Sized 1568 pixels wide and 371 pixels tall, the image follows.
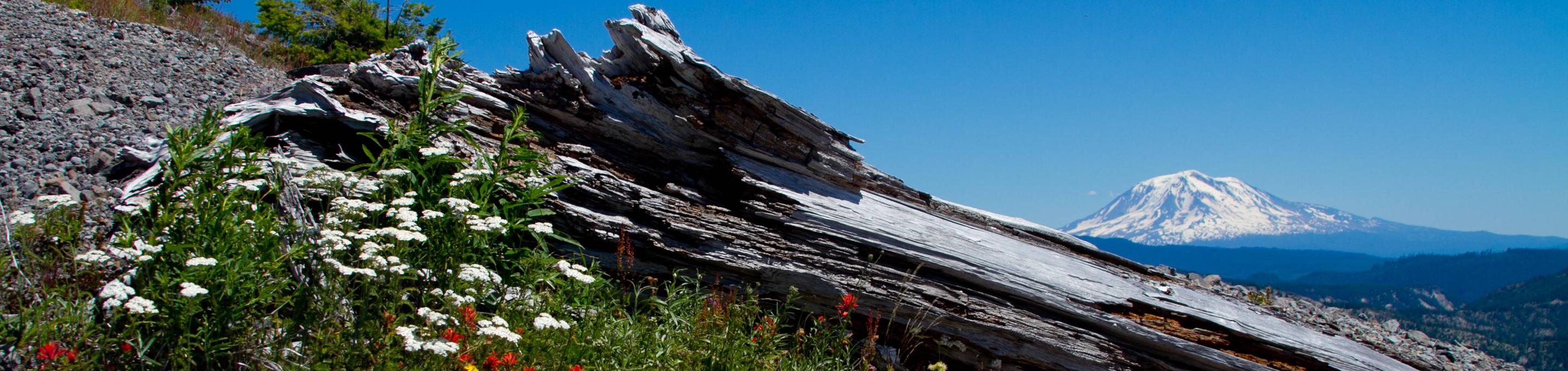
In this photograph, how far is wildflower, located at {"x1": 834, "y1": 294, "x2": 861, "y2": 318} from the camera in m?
6.06

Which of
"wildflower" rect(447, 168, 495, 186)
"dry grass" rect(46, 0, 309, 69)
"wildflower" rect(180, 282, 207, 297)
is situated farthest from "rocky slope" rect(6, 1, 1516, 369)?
"dry grass" rect(46, 0, 309, 69)

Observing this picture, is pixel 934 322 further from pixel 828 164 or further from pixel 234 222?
pixel 234 222

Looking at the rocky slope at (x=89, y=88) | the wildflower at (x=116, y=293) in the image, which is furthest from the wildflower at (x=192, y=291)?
the rocky slope at (x=89, y=88)

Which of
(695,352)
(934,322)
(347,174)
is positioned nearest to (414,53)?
(347,174)

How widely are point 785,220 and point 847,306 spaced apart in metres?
1.42

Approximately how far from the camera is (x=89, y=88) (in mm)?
8750

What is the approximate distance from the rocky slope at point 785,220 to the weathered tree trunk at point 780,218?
2 cm

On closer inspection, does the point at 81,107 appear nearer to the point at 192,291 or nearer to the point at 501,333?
the point at 192,291

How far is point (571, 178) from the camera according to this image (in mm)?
6895

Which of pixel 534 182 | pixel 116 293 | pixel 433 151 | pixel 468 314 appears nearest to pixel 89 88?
pixel 433 151

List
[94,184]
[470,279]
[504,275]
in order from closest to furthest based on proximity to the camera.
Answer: [470,279], [504,275], [94,184]

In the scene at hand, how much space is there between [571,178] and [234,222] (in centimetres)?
291

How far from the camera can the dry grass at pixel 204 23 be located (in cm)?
1362

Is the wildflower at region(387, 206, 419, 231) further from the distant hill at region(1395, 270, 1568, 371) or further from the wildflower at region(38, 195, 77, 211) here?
the distant hill at region(1395, 270, 1568, 371)
